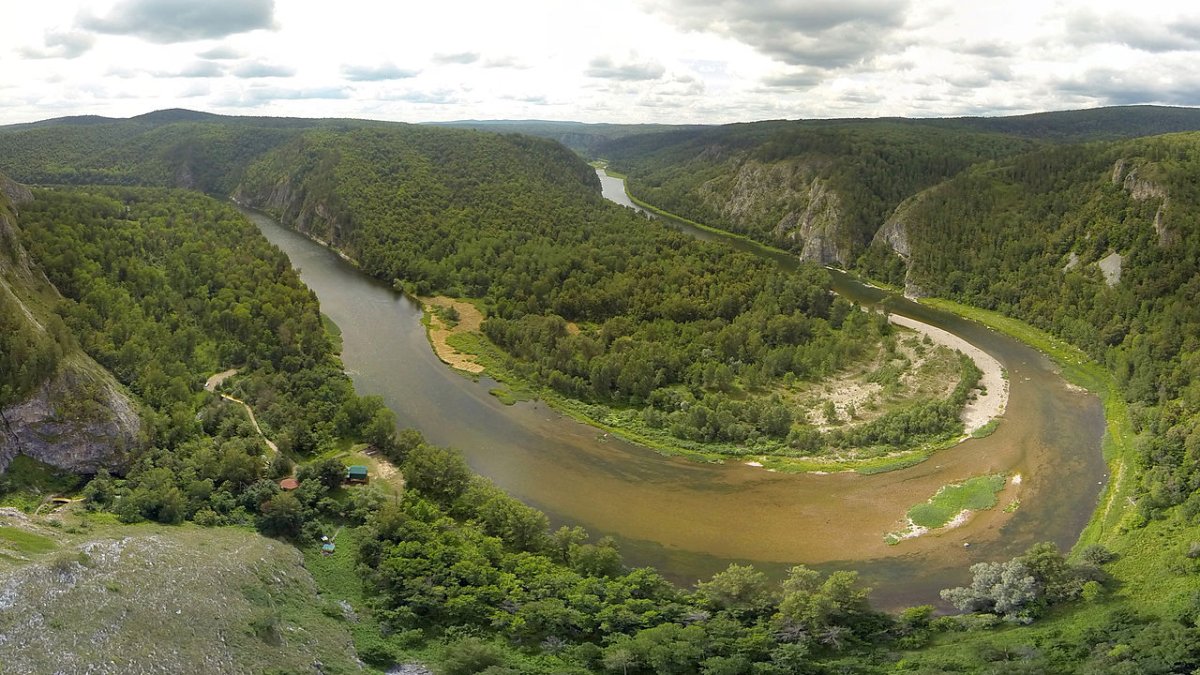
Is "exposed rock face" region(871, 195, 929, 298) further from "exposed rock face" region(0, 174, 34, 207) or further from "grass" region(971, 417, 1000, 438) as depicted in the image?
"exposed rock face" region(0, 174, 34, 207)

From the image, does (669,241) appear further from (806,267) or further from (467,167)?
(467,167)

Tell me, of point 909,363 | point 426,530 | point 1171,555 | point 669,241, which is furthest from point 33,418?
point 669,241

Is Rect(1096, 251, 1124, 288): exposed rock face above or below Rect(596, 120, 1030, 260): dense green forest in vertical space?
below

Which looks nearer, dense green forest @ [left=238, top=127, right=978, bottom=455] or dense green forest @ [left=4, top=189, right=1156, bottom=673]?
dense green forest @ [left=4, top=189, right=1156, bottom=673]

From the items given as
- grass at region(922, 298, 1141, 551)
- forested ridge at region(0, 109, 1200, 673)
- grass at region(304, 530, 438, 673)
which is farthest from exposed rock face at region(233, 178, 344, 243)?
grass at region(922, 298, 1141, 551)

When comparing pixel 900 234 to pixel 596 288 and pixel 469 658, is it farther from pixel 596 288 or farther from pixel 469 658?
pixel 469 658

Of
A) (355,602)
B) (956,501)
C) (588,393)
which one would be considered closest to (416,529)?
(355,602)
